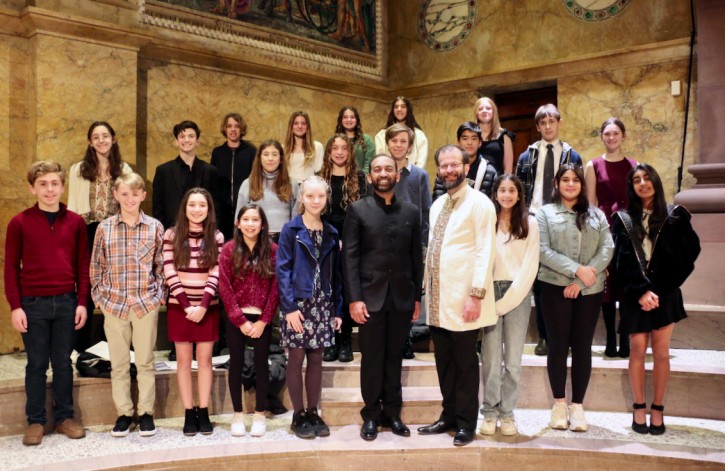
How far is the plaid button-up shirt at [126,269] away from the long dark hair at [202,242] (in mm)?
189

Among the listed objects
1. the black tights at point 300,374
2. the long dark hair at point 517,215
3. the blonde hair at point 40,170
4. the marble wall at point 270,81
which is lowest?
the black tights at point 300,374

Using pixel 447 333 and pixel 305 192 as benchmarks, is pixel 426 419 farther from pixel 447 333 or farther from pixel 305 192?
pixel 305 192

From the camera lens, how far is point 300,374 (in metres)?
4.04

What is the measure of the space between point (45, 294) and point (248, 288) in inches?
Result: 46.2

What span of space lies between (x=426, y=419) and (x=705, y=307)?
2417 millimetres

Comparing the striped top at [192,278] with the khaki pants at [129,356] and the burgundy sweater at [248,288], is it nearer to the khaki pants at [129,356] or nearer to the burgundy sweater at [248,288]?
the burgundy sweater at [248,288]

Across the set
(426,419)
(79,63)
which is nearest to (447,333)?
(426,419)

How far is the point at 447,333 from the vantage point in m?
3.93

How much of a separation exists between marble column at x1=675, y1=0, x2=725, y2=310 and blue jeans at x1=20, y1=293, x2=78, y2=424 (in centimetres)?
449

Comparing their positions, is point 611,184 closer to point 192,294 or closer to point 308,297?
point 308,297

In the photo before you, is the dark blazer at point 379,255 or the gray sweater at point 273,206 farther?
the gray sweater at point 273,206

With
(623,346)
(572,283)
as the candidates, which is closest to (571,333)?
(572,283)

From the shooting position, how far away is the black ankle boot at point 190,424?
406cm

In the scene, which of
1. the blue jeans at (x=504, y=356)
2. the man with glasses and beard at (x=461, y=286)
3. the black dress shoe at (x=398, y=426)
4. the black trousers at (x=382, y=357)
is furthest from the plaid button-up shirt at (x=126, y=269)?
the blue jeans at (x=504, y=356)
